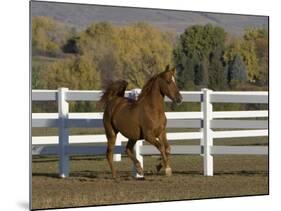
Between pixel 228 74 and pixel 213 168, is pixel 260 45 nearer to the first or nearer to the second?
pixel 228 74

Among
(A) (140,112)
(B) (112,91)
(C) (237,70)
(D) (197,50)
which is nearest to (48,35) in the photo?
(B) (112,91)

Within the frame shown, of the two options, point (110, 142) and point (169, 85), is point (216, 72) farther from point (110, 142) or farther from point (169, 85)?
point (110, 142)

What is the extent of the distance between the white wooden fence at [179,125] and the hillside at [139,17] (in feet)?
2.38

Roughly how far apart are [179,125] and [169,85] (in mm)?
936

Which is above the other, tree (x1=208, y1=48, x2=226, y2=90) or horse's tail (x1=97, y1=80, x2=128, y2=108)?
tree (x1=208, y1=48, x2=226, y2=90)

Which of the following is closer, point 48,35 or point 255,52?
point 48,35

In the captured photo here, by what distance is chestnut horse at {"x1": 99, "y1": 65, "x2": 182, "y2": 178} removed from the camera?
966 cm

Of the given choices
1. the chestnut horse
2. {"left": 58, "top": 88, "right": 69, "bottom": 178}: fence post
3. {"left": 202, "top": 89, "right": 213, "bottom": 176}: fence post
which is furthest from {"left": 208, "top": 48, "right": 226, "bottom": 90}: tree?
{"left": 58, "top": 88, "right": 69, "bottom": 178}: fence post

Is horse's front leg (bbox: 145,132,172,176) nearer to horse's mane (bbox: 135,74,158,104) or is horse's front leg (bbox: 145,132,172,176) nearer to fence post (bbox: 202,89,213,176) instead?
horse's mane (bbox: 135,74,158,104)

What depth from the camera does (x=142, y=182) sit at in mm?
9953

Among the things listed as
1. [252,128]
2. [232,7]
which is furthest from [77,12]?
[252,128]

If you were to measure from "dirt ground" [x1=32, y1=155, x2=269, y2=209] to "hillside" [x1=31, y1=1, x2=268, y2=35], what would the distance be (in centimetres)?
144

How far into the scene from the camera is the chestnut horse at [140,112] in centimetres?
966

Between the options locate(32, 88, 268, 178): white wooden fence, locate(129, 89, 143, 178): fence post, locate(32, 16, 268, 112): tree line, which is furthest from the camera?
locate(129, 89, 143, 178): fence post
